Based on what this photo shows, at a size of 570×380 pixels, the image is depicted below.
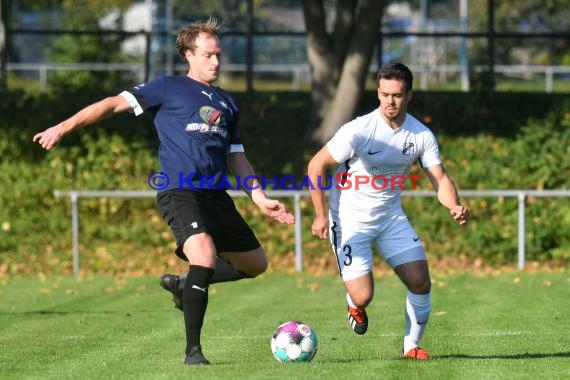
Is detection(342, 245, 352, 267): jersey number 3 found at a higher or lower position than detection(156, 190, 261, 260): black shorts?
lower

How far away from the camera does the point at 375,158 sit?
8.66 metres

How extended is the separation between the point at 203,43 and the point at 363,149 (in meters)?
1.35

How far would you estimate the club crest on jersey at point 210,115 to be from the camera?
8570 mm

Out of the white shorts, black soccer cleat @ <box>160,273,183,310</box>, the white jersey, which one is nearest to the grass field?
black soccer cleat @ <box>160,273,183,310</box>

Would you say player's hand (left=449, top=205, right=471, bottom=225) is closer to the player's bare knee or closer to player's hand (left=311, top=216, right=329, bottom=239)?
the player's bare knee

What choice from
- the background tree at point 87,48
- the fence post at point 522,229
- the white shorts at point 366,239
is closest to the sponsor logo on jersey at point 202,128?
the white shorts at point 366,239

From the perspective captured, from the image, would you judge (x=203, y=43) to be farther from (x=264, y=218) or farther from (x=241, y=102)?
(x=241, y=102)

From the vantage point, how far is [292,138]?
66.2 feet

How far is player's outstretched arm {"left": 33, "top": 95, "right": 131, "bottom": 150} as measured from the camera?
26.0 ft

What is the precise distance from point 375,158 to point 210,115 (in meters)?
1.20

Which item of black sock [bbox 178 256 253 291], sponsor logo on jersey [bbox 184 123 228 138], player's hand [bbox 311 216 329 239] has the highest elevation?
sponsor logo on jersey [bbox 184 123 228 138]

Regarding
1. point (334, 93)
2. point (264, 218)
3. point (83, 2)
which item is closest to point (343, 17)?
point (334, 93)

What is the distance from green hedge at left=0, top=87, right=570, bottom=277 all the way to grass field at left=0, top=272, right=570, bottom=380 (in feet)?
5.41

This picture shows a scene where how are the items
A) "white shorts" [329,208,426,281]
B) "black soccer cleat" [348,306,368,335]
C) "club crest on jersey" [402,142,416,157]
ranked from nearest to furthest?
"club crest on jersey" [402,142,416,157]
"white shorts" [329,208,426,281]
"black soccer cleat" [348,306,368,335]
